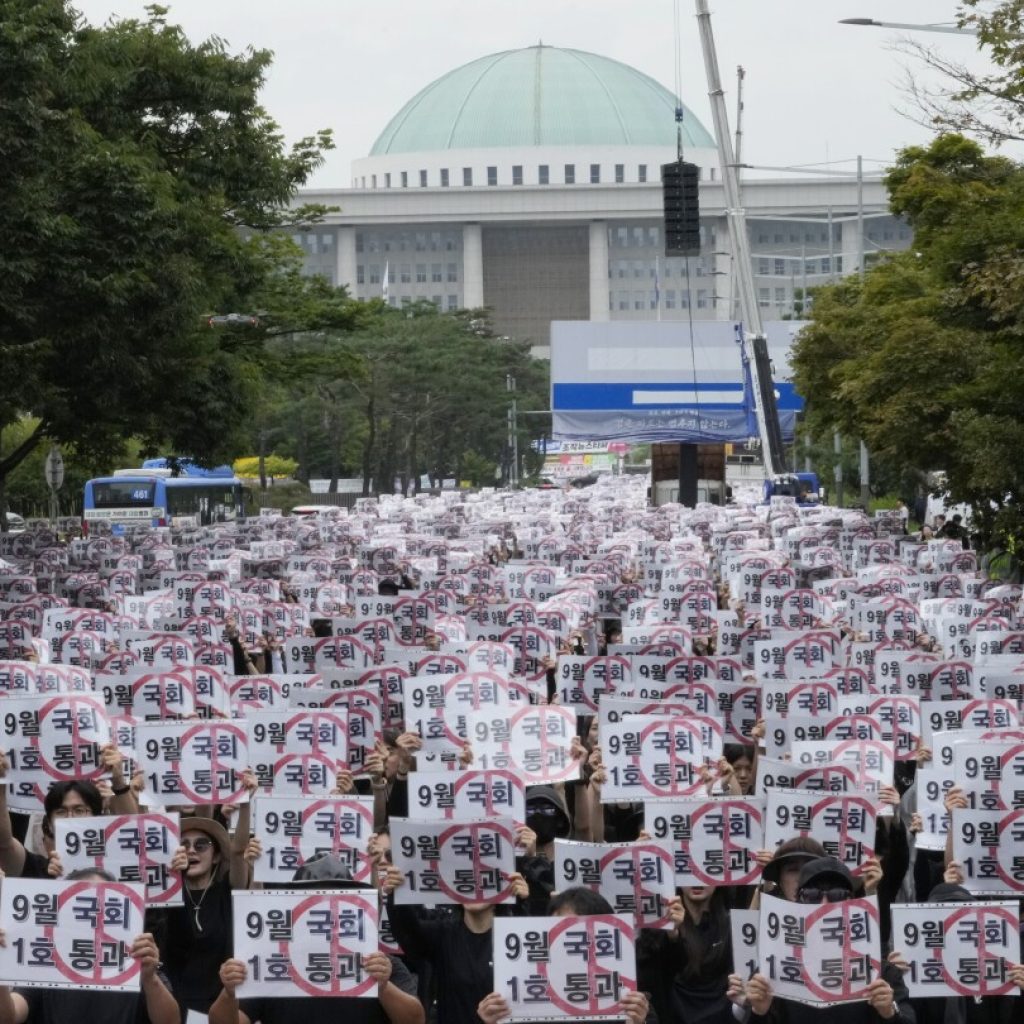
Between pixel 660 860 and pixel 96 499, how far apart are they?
55316 millimetres

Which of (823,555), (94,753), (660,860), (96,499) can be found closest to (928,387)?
(823,555)

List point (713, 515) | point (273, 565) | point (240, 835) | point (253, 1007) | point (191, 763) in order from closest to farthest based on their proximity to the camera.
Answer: point (253, 1007) < point (240, 835) < point (191, 763) < point (273, 565) < point (713, 515)

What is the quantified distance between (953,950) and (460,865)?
180cm

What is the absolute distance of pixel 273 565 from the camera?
31.3 metres

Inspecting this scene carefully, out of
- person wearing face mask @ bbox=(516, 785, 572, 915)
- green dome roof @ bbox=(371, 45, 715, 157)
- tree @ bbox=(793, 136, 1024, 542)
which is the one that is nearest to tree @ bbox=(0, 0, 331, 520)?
tree @ bbox=(793, 136, 1024, 542)

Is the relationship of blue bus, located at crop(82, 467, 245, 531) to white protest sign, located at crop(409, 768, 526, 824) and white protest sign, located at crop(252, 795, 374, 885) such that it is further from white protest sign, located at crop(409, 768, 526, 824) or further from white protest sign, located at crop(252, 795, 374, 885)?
white protest sign, located at crop(252, 795, 374, 885)

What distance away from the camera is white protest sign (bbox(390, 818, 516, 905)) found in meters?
8.44

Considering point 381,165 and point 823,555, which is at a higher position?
point 381,165

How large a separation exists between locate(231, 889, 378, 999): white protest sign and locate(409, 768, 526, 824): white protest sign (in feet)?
6.32

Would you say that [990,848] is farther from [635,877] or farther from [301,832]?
[301,832]

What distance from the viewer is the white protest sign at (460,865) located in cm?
844

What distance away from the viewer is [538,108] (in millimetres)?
177750

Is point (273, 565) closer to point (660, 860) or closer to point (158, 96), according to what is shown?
point (158, 96)

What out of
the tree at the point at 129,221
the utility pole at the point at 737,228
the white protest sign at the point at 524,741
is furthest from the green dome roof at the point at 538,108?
the white protest sign at the point at 524,741
